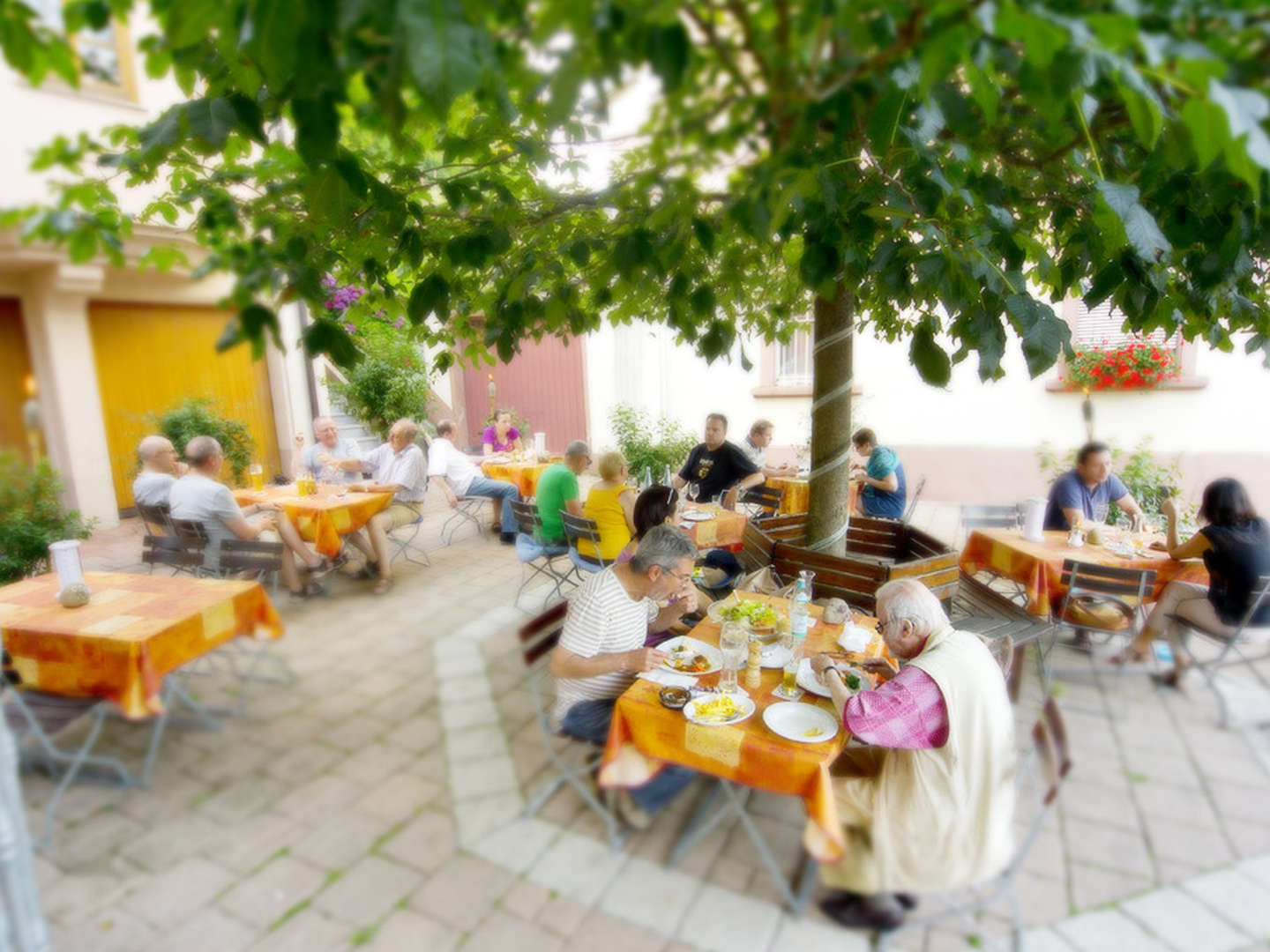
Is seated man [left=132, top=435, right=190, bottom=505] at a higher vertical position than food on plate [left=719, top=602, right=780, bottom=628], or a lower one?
higher

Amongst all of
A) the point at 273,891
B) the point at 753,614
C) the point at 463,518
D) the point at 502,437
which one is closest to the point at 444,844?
the point at 273,891

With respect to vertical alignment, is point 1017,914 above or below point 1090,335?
below

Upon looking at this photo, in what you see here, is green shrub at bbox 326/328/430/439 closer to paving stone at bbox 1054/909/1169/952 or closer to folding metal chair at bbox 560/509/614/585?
paving stone at bbox 1054/909/1169/952

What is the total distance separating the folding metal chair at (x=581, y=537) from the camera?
331 centimetres

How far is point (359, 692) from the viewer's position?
4.04ft

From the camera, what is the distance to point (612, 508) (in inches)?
131

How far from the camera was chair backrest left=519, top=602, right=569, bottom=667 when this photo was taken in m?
1.84

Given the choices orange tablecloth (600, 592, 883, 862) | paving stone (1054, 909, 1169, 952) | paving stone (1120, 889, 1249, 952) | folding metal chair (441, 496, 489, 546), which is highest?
orange tablecloth (600, 592, 883, 862)

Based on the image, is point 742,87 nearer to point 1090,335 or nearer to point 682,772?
point 682,772

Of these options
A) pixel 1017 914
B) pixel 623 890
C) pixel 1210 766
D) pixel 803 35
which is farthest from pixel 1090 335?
pixel 803 35

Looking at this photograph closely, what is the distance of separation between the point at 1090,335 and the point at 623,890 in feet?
18.4

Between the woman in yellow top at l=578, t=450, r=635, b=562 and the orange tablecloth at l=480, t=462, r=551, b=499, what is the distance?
1845 mm

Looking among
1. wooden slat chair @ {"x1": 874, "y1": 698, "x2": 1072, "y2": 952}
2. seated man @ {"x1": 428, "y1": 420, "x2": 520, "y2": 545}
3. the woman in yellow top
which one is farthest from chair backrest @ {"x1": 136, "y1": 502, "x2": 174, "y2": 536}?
seated man @ {"x1": 428, "y1": 420, "x2": 520, "y2": 545}

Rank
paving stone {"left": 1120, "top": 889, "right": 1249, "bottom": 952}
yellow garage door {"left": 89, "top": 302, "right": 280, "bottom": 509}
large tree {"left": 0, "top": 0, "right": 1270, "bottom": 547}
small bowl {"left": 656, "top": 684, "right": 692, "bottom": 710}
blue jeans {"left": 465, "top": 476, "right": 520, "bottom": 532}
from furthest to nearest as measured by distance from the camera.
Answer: blue jeans {"left": 465, "top": 476, "right": 520, "bottom": 532} → small bowl {"left": 656, "top": 684, "right": 692, "bottom": 710} → paving stone {"left": 1120, "top": 889, "right": 1249, "bottom": 952} → yellow garage door {"left": 89, "top": 302, "right": 280, "bottom": 509} → large tree {"left": 0, "top": 0, "right": 1270, "bottom": 547}
